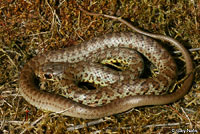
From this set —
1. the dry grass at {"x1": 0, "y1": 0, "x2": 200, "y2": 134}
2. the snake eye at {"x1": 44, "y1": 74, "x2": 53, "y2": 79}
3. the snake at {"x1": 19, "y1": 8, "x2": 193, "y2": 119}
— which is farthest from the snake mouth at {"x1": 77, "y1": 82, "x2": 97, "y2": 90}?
the dry grass at {"x1": 0, "y1": 0, "x2": 200, "y2": 134}

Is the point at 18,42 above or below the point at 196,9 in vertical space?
below

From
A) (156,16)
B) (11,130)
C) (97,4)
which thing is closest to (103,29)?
(97,4)

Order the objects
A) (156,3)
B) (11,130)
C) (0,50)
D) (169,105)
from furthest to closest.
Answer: (156,3)
(0,50)
(169,105)
(11,130)

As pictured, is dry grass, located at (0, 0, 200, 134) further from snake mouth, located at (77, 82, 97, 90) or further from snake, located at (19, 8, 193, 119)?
snake mouth, located at (77, 82, 97, 90)

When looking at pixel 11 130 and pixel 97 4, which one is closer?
pixel 11 130

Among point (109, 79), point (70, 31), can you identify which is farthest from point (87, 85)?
point (70, 31)

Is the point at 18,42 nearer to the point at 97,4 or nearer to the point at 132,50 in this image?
the point at 97,4
